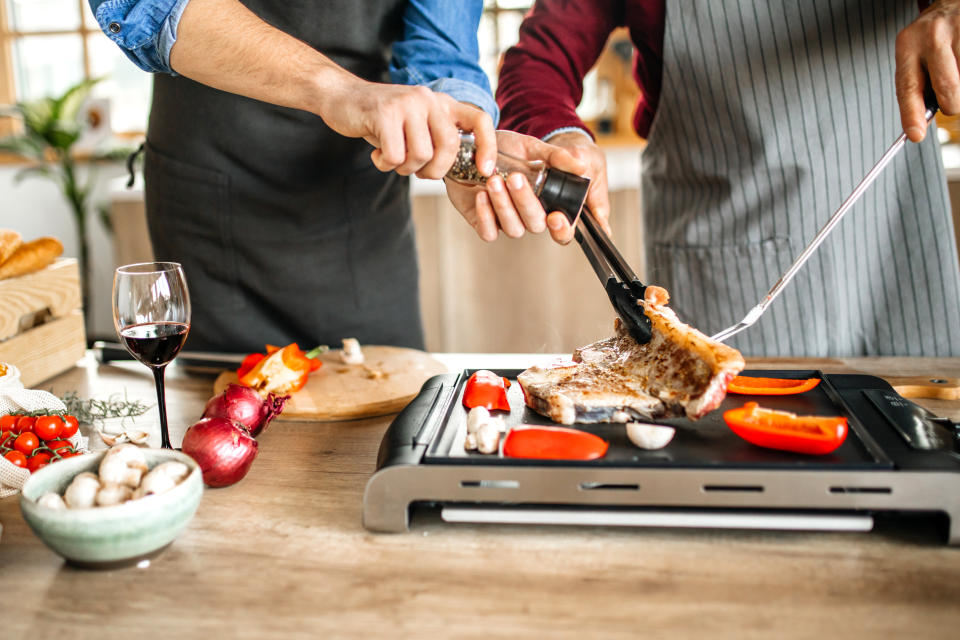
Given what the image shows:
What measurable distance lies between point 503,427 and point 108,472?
17.0 inches

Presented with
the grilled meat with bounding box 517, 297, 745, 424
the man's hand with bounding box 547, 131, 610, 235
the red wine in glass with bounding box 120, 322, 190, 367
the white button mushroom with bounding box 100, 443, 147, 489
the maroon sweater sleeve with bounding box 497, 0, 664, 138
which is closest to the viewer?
the white button mushroom with bounding box 100, 443, 147, 489

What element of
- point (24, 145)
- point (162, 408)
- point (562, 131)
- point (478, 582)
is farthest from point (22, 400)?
point (24, 145)

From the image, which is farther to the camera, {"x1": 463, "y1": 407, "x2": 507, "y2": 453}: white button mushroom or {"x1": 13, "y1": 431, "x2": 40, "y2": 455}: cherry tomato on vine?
{"x1": 13, "y1": 431, "x2": 40, "y2": 455}: cherry tomato on vine

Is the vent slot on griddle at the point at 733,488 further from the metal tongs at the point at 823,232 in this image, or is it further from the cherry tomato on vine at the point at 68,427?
the cherry tomato on vine at the point at 68,427

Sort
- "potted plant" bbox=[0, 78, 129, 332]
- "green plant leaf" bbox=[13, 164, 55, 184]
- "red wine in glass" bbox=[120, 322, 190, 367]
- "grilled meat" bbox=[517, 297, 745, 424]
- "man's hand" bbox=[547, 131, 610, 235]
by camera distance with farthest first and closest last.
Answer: "green plant leaf" bbox=[13, 164, 55, 184]
"potted plant" bbox=[0, 78, 129, 332]
"man's hand" bbox=[547, 131, 610, 235]
"red wine in glass" bbox=[120, 322, 190, 367]
"grilled meat" bbox=[517, 297, 745, 424]

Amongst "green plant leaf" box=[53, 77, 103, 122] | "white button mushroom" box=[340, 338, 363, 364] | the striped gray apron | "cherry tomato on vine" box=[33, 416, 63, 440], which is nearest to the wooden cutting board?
→ "white button mushroom" box=[340, 338, 363, 364]

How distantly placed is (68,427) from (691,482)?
2.62 ft

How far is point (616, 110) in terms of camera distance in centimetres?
427

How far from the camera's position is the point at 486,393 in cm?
105

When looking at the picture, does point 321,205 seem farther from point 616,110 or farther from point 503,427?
point 616,110

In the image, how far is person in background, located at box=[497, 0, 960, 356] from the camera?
1573 mm

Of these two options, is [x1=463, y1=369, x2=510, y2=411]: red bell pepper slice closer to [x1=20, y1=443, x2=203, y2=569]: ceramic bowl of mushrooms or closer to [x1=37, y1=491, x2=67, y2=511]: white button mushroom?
[x1=20, y1=443, x2=203, y2=569]: ceramic bowl of mushrooms

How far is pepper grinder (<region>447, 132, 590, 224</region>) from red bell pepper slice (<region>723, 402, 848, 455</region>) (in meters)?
0.46

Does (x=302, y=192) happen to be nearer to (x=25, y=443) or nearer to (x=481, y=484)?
(x=25, y=443)
